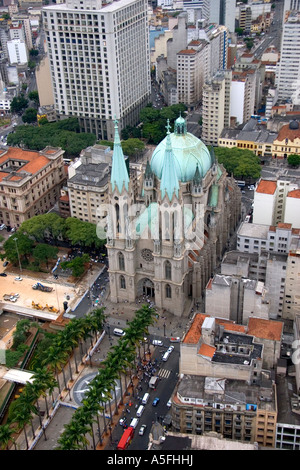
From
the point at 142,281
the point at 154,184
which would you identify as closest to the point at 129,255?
the point at 142,281

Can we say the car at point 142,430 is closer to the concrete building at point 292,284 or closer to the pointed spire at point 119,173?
the concrete building at point 292,284

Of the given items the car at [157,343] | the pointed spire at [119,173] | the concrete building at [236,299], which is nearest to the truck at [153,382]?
the car at [157,343]

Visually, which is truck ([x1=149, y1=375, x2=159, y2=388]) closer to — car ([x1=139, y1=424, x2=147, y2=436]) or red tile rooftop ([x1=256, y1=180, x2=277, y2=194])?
car ([x1=139, y1=424, x2=147, y2=436])

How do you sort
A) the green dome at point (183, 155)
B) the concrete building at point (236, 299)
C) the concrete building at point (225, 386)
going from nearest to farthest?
the concrete building at point (225, 386) → the concrete building at point (236, 299) → the green dome at point (183, 155)

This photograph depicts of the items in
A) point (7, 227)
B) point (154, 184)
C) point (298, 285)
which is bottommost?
point (7, 227)

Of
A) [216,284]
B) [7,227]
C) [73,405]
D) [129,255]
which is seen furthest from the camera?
[7,227]

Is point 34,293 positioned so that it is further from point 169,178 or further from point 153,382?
point 169,178

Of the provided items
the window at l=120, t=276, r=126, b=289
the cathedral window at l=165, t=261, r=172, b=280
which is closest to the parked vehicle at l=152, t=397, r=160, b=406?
the cathedral window at l=165, t=261, r=172, b=280

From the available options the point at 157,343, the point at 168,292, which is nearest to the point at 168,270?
the point at 168,292
